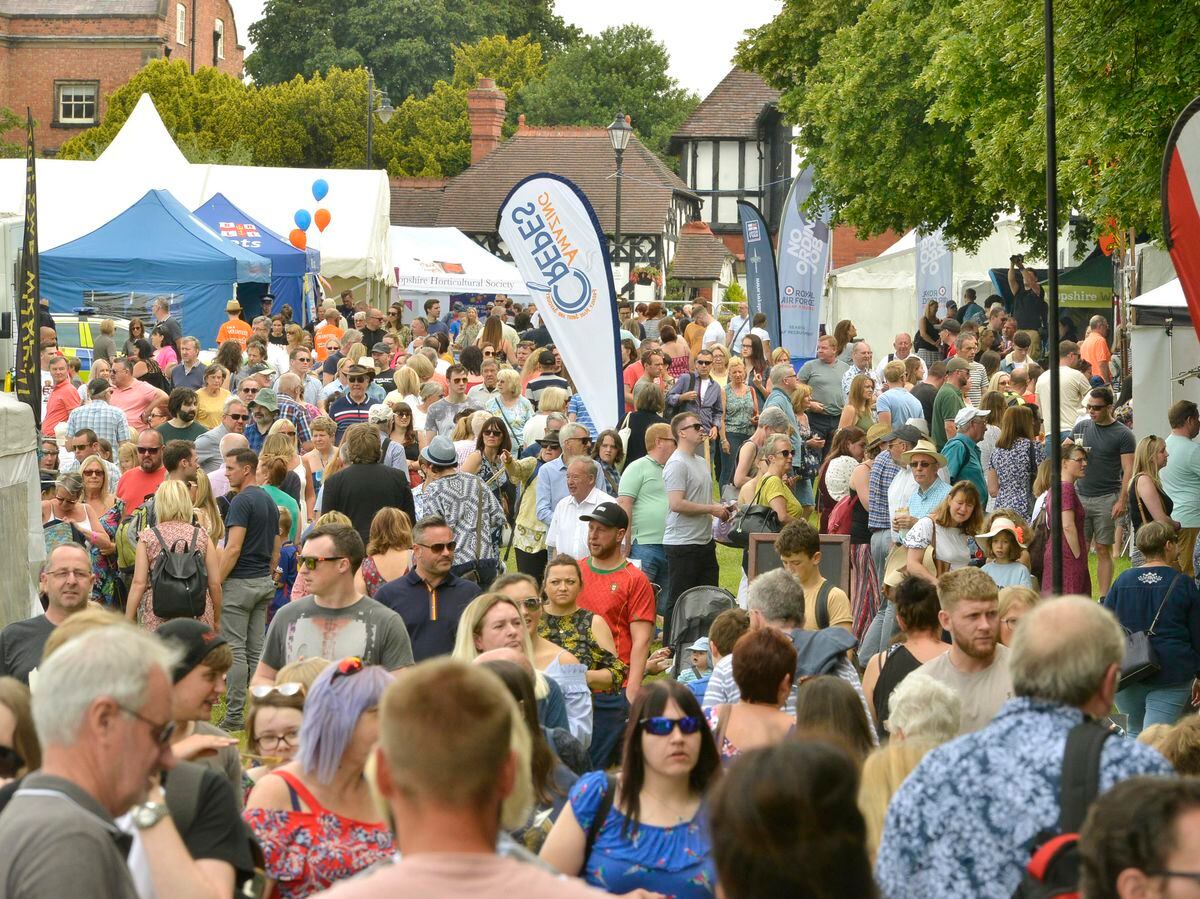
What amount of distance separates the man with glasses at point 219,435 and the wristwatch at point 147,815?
27.8ft

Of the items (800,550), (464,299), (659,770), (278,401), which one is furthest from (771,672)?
(464,299)

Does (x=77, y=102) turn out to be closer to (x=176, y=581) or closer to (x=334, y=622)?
(x=176, y=581)

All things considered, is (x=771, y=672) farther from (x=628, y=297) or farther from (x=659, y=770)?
(x=628, y=297)

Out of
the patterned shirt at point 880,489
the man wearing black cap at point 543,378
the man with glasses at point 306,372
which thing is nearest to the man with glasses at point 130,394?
the man with glasses at point 306,372

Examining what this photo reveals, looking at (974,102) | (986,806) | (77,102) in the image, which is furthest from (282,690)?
(77,102)

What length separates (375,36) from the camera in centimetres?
8756

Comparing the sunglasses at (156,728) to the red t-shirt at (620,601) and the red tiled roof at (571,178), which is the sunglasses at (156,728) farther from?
the red tiled roof at (571,178)

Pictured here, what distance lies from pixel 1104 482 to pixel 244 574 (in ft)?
23.7

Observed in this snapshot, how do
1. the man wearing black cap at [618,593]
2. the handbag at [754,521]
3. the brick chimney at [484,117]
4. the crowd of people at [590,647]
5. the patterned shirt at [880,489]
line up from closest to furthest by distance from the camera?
1. the crowd of people at [590,647]
2. the man wearing black cap at [618,593]
3. the handbag at [754,521]
4. the patterned shirt at [880,489]
5. the brick chimney at [484,117]

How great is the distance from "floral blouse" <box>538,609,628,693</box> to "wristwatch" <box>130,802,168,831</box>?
13.4ft

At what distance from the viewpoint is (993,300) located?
28453mm

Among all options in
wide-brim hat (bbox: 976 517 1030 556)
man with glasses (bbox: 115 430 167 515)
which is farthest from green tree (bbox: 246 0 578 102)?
wide-brim hat (bbox: 976 517 1030 556)

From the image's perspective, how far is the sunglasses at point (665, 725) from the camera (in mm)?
4570

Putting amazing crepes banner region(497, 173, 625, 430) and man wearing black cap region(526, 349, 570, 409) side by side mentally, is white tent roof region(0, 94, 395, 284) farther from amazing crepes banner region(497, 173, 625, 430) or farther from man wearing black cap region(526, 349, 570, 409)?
amazing crepes banner region(497, 173, 625, 430)
